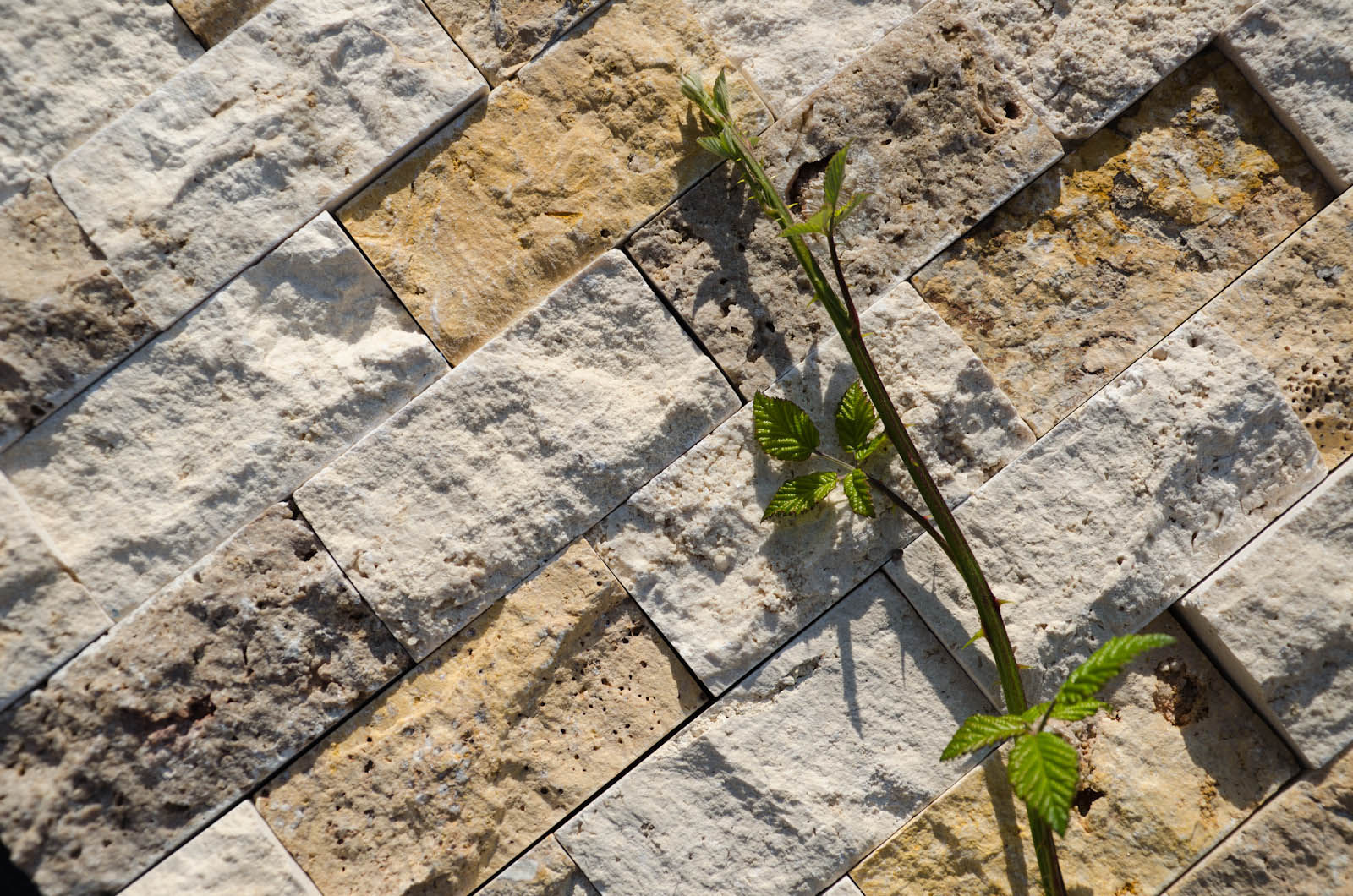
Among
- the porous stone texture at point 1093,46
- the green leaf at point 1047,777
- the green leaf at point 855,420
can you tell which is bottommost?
the green leaf at point 1047,777

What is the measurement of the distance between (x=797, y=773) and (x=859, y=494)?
0.67 metres

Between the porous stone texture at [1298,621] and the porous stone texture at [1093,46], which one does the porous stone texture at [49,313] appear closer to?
the porous stone texture at [1093,46]

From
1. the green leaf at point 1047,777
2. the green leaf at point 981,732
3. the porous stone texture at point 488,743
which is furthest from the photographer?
the porous stone texture at point 488,743

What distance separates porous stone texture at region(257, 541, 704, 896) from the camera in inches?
75.4

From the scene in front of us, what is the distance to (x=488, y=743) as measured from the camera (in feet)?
6.35

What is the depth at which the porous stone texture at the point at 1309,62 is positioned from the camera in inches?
78.4

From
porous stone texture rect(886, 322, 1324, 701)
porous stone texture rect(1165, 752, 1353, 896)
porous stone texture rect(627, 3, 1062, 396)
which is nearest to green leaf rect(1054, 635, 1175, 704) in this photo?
porous stone texture rect(886, 322, 1324, 701)

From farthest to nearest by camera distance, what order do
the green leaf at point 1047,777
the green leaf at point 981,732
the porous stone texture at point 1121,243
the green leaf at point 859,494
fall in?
1. the porous stone texture at point 1121,243
2. the green leaf at point 859,494
3. the green leaf at point 981,732
4. the green leaf at point 1047,777

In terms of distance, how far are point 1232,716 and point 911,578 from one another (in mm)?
837

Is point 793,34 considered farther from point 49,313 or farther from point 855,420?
point 49,313

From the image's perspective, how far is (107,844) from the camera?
6.16 ft

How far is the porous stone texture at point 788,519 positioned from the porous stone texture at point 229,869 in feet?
3.23

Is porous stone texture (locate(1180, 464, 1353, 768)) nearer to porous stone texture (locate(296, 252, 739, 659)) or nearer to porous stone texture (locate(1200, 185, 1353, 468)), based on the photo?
porous stone texture (locate(1200, 185, 1353, 468))

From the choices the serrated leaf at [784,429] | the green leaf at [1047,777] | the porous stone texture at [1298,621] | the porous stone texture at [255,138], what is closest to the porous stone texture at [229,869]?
the porous stone texture at [255,138]
